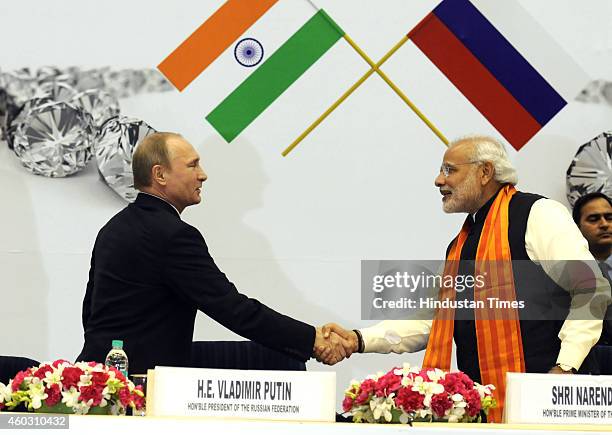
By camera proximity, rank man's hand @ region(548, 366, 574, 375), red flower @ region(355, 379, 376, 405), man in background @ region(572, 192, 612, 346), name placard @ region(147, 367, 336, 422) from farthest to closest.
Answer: man in background @ region(572, 192, 612, 346) → man's hand @ region(548, 366, 574, 375) → red flower @ region(355, 379, 376, 405) → name placard @ region(147, 367, 336, 422)

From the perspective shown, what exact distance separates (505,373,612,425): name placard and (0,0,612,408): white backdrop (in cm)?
210

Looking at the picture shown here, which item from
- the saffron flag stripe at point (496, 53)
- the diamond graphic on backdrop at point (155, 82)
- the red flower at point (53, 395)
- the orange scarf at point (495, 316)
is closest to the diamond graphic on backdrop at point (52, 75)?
the diamond graphic on backdrop at point (155, 82)

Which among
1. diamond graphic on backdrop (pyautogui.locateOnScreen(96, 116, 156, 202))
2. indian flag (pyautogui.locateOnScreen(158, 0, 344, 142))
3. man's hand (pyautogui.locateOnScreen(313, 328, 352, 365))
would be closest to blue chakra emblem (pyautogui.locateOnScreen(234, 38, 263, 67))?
indian flag (pyautogui.locateOnScreen(158, 0, 344, 142))

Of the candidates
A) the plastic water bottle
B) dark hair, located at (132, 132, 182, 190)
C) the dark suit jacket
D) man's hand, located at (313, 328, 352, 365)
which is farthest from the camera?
man's hand, located at (313, 328, 352, 365)

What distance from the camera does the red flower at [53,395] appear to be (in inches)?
96.3

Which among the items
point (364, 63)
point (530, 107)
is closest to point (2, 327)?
point (364, 63)

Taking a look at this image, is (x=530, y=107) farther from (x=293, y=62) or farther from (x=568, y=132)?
(x=293, y=62)

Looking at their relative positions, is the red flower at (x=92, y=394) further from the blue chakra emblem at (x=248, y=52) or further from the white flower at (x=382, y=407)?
the blue chakra emblem at (x=248, y=52)

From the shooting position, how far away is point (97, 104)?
4609 millimetres

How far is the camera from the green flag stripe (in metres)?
Result: 4.55

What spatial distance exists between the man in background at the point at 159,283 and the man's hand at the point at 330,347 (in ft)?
0.57

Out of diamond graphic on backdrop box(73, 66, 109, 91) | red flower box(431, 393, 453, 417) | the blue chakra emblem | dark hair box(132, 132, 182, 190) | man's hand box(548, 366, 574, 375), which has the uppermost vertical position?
the blue chakra emblem

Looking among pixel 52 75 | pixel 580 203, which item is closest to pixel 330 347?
pixel 580 203

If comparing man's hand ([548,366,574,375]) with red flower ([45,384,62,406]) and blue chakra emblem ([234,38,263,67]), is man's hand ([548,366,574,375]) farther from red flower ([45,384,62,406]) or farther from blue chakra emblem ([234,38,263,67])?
blue chakra emblem ([234,38,263,67])
